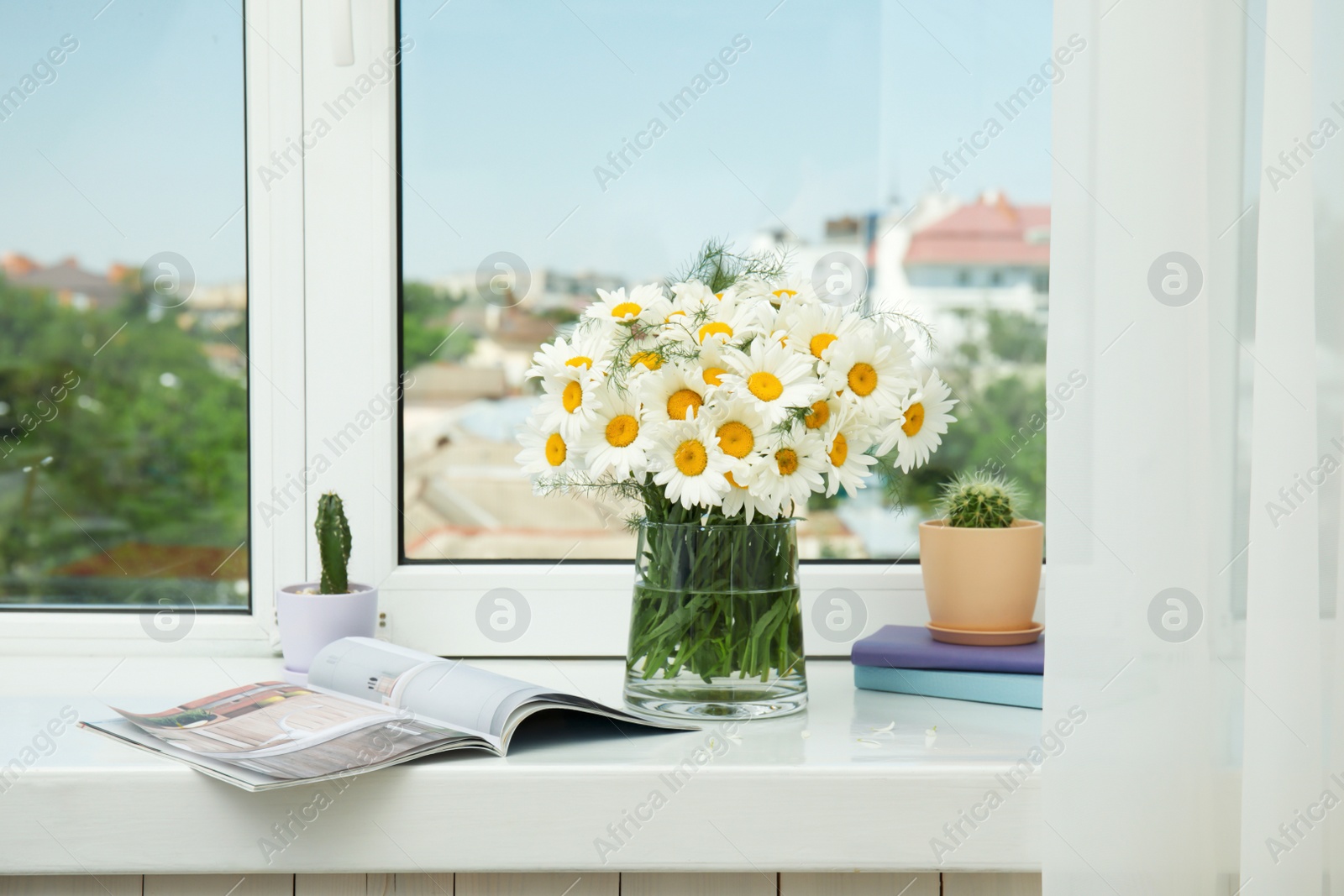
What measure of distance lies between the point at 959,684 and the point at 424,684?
54 centimetres

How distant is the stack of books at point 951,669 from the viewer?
110 centimetres

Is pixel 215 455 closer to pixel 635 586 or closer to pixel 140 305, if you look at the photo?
pixel 140 305

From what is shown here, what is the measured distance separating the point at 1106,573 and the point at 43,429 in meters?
1.23

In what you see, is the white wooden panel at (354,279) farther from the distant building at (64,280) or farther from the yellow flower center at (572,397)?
the yellow flower center at (572,397)

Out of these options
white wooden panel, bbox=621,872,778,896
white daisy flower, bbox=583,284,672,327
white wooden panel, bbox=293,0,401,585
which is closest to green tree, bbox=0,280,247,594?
white wooden panel, bbox=293,0,401,585

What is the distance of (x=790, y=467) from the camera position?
0.95 metres

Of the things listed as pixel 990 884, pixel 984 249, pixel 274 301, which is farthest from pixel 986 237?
pixel 274 301

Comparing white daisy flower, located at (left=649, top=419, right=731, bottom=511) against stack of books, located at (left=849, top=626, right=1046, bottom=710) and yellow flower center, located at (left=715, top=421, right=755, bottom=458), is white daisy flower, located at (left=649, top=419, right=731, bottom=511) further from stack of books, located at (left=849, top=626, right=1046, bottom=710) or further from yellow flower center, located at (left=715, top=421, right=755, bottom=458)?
stack of books, located at (left=849, top=626, right=1046, bottom=710)

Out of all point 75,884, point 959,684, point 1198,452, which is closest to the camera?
point 1198,452

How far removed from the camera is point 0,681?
1200 millimetres

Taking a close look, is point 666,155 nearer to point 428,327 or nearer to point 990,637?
point 428,327

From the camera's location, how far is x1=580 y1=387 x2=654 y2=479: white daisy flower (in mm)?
957

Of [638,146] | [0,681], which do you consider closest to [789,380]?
[638,146]

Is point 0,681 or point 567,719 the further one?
point 0,681
